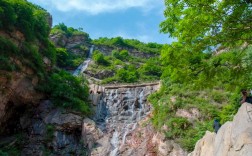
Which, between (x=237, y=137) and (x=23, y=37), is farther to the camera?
(x=23, y=37)

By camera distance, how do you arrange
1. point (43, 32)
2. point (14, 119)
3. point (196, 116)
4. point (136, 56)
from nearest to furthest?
1. point (196, 116)
2. point (14, 119)
3. point (43, 32)
4. point (136, 56)

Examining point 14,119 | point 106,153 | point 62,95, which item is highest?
point 62,95

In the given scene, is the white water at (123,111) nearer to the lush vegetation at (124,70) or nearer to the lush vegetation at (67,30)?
the lush vegetation at (124,70)

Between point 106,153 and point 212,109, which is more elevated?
point 212,109

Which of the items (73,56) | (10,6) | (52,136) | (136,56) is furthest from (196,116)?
(136,56)

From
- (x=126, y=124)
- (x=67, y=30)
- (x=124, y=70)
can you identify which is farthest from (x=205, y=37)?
(x=67, y=30)

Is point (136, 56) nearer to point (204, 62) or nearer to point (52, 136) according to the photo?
point (52, 136)

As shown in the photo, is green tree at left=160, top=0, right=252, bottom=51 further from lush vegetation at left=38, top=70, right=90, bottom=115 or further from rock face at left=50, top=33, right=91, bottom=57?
rock face at left=50, top=33, right=91, bottom=57

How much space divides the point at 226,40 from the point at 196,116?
10.6m

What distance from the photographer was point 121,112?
935 inches

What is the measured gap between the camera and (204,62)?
9.15 m

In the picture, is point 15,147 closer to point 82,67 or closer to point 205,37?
point 205,37

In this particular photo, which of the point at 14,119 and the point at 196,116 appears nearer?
the point at 196,116

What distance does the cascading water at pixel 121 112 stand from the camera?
800 inches
